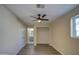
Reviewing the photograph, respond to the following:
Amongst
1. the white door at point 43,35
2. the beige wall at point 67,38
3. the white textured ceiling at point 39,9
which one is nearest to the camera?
the white textured ceiling at point 39,9

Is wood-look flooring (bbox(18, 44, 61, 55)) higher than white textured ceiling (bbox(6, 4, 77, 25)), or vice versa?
white textured ceiling (bbox(6, 4, 77, 25))

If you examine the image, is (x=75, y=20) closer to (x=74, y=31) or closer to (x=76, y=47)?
(x=74, y=31)

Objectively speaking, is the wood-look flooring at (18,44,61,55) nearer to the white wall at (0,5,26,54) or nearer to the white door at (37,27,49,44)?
the white wall at (0,5,26,54)

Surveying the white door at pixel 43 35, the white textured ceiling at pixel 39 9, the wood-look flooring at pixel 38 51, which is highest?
the white textured ceiling at pixel 39 9

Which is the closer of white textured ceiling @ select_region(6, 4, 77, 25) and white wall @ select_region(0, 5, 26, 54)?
white wall @ select_region(0, 5, 26, 54)

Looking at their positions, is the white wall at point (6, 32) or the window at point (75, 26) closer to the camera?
the white wall at point (6, 32)

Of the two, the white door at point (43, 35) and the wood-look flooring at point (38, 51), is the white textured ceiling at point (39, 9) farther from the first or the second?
the white door at point (43, 35)

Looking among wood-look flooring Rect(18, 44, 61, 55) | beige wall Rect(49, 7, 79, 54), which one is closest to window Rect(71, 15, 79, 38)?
beige wall Rect(49, 7, 79, 54)

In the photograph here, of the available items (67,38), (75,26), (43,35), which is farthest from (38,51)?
(43,35)

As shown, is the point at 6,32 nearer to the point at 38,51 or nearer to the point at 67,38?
the point at 67,38

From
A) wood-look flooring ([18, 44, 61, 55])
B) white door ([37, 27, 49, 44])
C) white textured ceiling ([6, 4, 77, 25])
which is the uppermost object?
white textured ceiling ([6, 4, 77, 25])

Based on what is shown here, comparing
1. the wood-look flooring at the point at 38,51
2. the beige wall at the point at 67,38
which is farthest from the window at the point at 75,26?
the wood-look flooring at the point at 38,51
